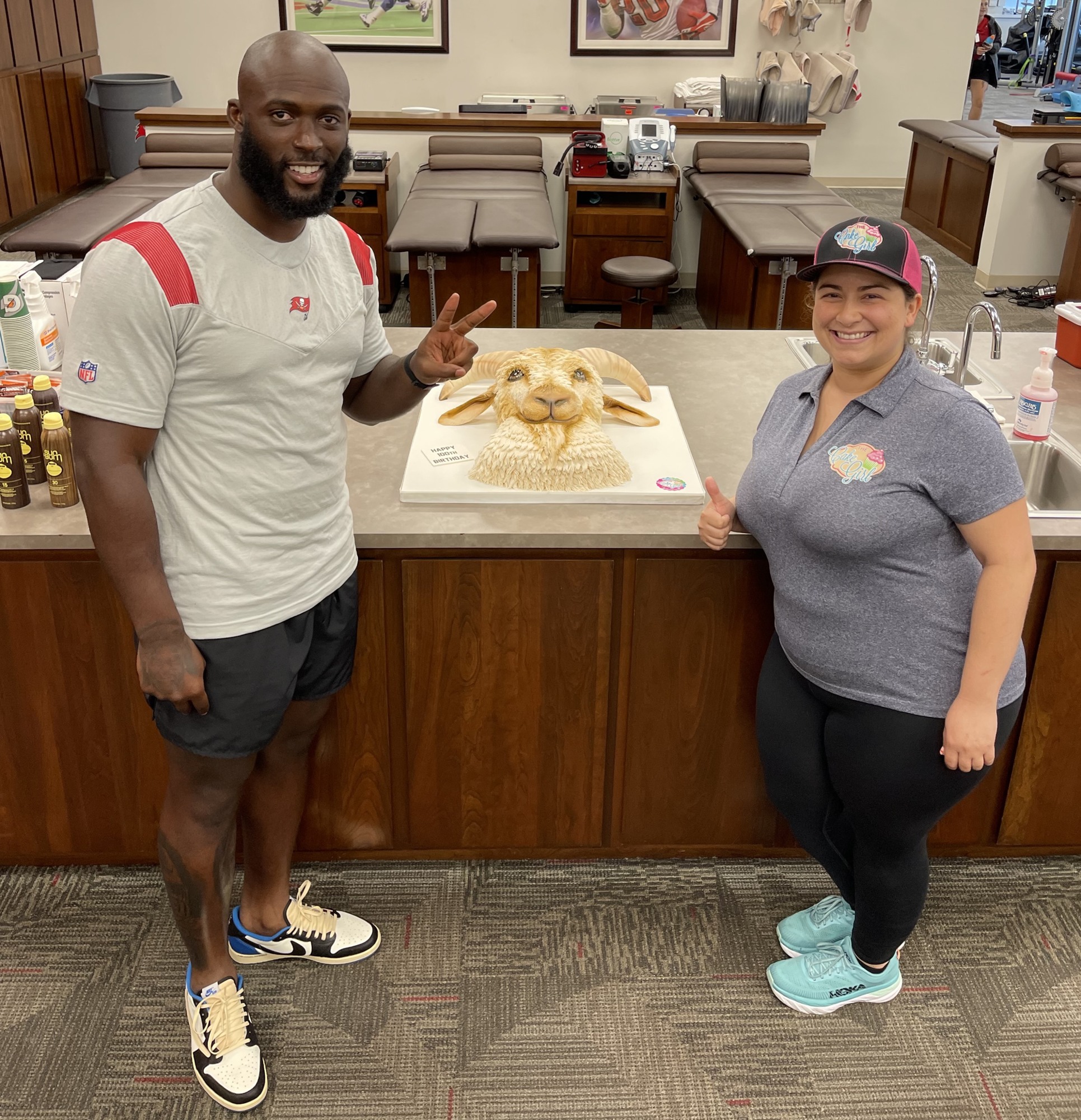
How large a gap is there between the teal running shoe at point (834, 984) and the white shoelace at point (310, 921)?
0.90 meters

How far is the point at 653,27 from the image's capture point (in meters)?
8.87

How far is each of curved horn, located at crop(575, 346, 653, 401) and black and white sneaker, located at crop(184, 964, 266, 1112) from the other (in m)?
1.49

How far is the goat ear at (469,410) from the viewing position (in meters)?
2.46

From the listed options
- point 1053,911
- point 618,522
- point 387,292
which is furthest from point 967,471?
point 387,292

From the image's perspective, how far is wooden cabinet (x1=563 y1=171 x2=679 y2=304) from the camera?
599 centimetres

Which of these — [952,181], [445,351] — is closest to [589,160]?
[952,181]

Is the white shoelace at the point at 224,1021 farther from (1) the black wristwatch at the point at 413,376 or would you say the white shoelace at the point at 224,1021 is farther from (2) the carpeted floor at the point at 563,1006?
(1) the black wristwatch at the point at 413,376

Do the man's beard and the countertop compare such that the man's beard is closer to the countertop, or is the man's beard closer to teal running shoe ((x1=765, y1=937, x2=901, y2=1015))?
the countertop

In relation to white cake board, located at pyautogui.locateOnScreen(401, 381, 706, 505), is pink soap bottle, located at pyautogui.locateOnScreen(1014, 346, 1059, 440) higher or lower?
higher

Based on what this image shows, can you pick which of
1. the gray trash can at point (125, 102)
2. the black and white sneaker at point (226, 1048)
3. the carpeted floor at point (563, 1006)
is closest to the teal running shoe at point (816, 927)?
the carpeted floor at point (563, 1006)

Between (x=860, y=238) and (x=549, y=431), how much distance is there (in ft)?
2.53

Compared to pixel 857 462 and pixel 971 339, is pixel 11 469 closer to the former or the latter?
pixel 857 462

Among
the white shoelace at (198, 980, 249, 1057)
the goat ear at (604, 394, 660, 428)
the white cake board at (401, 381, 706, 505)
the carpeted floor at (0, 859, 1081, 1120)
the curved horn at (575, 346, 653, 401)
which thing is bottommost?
the carpeted floor at (0, 859, 1081, 1120)

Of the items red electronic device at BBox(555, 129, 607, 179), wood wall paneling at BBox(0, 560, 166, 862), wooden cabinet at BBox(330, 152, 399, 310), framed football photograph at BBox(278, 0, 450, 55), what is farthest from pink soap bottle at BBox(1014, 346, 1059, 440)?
framed football photograph at BBox(278, 0, 450, 55)
